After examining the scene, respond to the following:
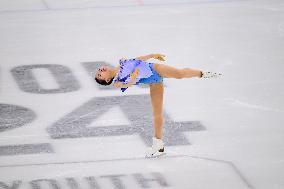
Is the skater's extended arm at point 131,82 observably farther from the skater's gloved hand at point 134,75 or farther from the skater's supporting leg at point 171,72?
the skater's supporting leg at point 171,72

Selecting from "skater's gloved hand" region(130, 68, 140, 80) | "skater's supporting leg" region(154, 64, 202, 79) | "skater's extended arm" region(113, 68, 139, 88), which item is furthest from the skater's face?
"skater's supporting leg" region(154, 64, 202, 79)

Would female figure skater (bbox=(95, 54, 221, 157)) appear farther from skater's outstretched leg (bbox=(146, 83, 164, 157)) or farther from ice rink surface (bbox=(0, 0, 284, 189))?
ice rink surface (bbox=(0, 0, 284, 189))

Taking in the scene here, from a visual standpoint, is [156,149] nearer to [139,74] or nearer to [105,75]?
[139,74]

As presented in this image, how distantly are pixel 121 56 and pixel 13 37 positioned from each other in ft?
7.22

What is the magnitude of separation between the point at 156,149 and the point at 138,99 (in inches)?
73.9

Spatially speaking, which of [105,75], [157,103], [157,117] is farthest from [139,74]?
[157,117]

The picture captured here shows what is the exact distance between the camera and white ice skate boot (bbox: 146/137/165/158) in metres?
7.48

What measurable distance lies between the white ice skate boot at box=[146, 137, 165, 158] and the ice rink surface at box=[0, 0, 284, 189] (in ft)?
0.25

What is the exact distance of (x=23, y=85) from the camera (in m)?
9.77

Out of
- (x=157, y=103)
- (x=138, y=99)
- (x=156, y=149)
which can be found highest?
(x=157, y=103)

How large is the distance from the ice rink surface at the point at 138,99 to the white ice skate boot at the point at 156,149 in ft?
0.25

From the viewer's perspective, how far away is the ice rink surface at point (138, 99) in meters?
7.24

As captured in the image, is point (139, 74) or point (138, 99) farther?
point (138, 99)

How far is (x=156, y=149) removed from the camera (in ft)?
24.5
